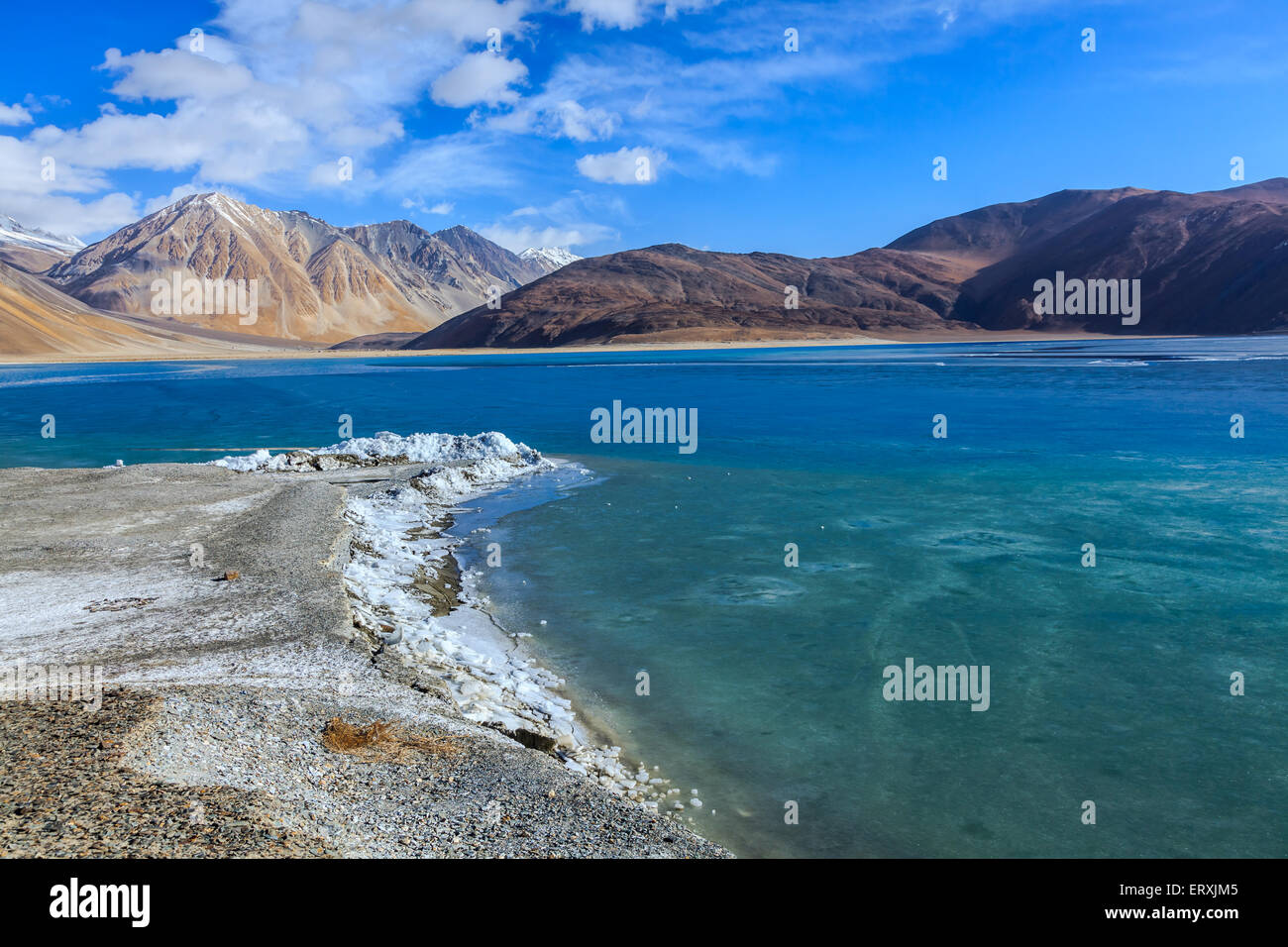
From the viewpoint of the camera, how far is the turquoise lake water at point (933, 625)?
646 centimetres

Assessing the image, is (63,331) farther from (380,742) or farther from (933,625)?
(933,625)

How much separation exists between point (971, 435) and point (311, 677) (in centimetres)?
2513

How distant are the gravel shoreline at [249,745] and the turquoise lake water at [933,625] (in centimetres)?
160

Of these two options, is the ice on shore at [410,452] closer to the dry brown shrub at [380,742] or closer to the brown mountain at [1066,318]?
the dry brown shrub at [380,742]

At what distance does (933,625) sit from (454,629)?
589 cm

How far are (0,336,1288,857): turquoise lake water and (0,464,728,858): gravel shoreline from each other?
5.26ft

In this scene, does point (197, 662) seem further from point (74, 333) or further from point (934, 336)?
point (934, 336)

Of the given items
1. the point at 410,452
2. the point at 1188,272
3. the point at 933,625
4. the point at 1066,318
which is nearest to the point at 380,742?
the point at 933,625

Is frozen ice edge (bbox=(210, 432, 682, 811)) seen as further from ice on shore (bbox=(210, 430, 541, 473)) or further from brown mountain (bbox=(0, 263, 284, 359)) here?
brown mountain (bbox=(0, 263, 284, 359))

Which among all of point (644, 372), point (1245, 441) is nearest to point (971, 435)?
point (1245, 441)

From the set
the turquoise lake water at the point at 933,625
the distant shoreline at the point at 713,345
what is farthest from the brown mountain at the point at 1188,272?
the turquoise lake water at the point at 933,625

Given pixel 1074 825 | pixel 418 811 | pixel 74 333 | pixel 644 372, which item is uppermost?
pixel 74 333

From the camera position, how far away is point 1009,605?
1077 cm

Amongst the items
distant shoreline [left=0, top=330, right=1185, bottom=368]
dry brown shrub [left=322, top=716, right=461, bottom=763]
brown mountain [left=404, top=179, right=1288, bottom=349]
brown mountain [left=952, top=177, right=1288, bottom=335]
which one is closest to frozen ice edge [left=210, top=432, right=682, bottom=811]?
dry brown shrub [left=322, top=716, right=461, bottom=763]
